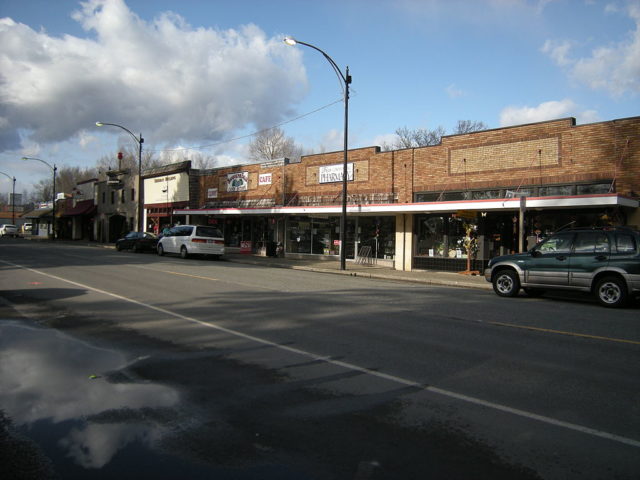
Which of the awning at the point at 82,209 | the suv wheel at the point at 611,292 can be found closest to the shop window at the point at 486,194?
the suv wheel at the point at 611,292

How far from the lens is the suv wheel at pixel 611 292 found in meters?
11.1

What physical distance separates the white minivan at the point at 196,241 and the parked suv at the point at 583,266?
53.0 ft

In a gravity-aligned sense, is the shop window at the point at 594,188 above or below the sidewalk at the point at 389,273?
above

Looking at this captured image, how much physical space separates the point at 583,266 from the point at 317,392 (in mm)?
9201

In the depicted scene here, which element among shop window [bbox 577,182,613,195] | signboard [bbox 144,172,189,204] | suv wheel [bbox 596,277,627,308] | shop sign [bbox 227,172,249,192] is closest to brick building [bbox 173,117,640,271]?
shop window [bbox 577,182,613,195]

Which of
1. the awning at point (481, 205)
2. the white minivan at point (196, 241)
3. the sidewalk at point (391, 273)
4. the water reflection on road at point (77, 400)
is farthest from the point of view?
the white minivan at point (196, 241)

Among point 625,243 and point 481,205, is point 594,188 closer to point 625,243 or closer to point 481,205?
point 481,205

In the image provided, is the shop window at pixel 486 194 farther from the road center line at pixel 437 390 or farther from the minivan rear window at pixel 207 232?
the road center line at pixel 437 390

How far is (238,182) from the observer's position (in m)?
32.2

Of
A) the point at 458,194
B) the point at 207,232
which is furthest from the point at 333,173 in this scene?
the point at 458,194

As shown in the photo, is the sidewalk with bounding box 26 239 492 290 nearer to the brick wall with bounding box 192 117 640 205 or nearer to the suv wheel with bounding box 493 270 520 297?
the suv wheel with bounding box 493 270 520 297

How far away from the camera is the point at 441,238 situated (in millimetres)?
21312

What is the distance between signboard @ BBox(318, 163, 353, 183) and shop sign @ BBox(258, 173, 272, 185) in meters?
4.38

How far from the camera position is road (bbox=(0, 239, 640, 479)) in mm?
3574
